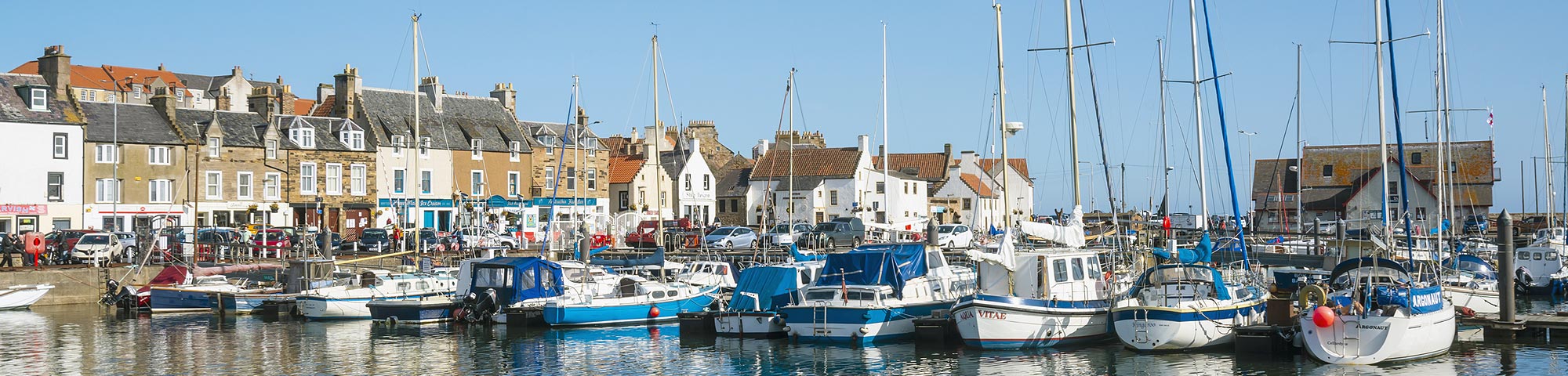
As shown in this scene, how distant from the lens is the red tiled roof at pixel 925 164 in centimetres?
9306

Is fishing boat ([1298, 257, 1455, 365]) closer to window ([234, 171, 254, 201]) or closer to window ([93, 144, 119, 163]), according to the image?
window ([234, 171, 254, 201])

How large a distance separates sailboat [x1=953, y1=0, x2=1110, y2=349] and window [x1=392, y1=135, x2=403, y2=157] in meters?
43.0

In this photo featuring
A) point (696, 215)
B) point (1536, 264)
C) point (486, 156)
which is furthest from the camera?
point (696, 215)

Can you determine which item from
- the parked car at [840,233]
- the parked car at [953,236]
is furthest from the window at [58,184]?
the parked car at [953,236]

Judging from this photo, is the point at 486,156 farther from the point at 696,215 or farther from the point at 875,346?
the point at 875,346

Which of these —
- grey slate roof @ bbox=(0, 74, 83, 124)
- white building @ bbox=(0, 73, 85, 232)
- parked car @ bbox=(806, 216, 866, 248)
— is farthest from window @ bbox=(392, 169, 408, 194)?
parked car @ bbox=(806, 216, 866, 248)

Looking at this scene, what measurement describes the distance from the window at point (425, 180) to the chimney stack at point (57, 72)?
16.0m

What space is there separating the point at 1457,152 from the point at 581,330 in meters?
65.9

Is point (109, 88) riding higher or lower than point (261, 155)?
higher

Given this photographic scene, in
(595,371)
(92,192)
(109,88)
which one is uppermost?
(109,88)

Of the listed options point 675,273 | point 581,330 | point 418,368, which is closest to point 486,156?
point 675,273

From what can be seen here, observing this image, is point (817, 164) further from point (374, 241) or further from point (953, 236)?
point (374, 241)

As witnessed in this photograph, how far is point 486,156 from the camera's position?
238 ft

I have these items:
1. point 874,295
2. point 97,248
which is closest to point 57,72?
point 97,248
